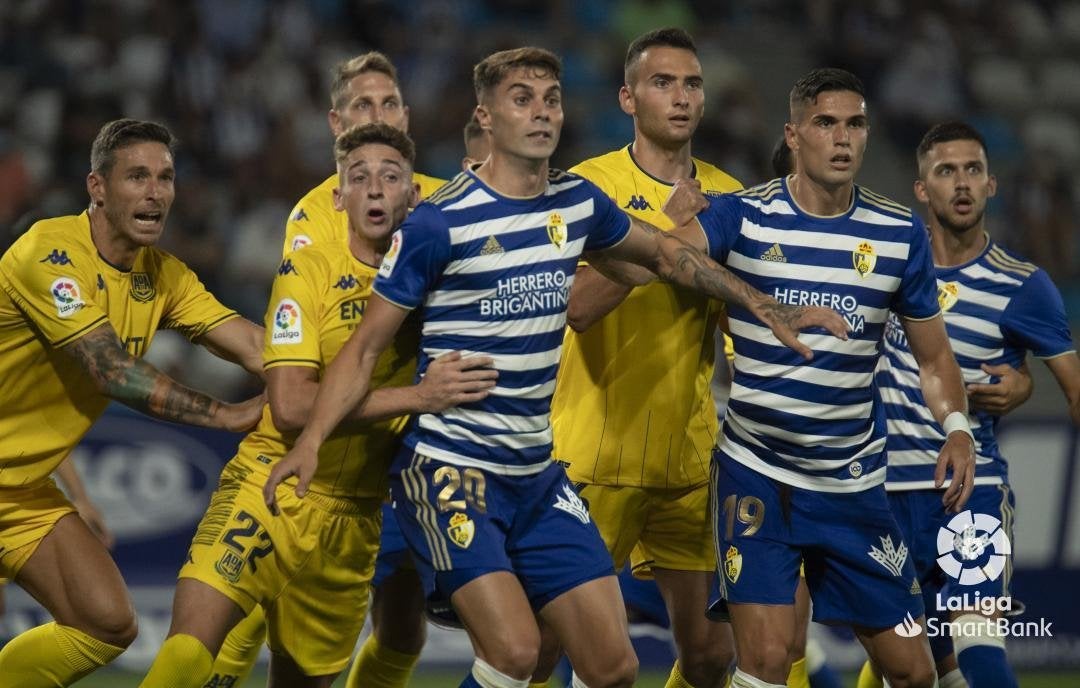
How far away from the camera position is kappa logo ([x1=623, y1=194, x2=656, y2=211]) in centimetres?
638

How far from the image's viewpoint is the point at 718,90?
13758 millimetres

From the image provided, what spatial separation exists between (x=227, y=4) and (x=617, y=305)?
27.3ft

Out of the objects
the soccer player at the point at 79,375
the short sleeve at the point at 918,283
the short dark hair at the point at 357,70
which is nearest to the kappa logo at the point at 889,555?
the short sleeve at the point at 918,283

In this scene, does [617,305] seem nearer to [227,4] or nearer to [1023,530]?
[1023,530]

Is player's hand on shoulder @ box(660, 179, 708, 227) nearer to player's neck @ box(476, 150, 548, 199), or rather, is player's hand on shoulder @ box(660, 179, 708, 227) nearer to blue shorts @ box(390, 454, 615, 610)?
player's neck @ box(476, 150, 548, 199)

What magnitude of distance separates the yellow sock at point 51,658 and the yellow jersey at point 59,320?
2.01 ft

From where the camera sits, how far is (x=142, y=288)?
6195 millimetres

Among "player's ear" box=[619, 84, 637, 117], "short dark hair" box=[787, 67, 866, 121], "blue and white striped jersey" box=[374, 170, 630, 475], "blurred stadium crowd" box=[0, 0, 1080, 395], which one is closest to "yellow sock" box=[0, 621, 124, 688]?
"blue and white striped jersey" box=[374, 170, 630, 475]

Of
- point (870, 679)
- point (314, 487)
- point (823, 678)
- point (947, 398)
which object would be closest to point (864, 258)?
point (947, 398)

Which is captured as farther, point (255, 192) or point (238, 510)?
point (255, 192)

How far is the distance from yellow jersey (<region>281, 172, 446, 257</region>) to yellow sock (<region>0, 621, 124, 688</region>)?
178cm

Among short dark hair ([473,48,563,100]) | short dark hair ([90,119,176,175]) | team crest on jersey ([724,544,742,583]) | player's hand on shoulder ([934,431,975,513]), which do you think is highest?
short dark hair ([473,48,563,100])

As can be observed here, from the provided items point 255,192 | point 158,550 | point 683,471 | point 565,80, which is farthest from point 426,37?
point 683,471

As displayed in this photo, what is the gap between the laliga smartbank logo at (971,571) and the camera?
657 centimetres
